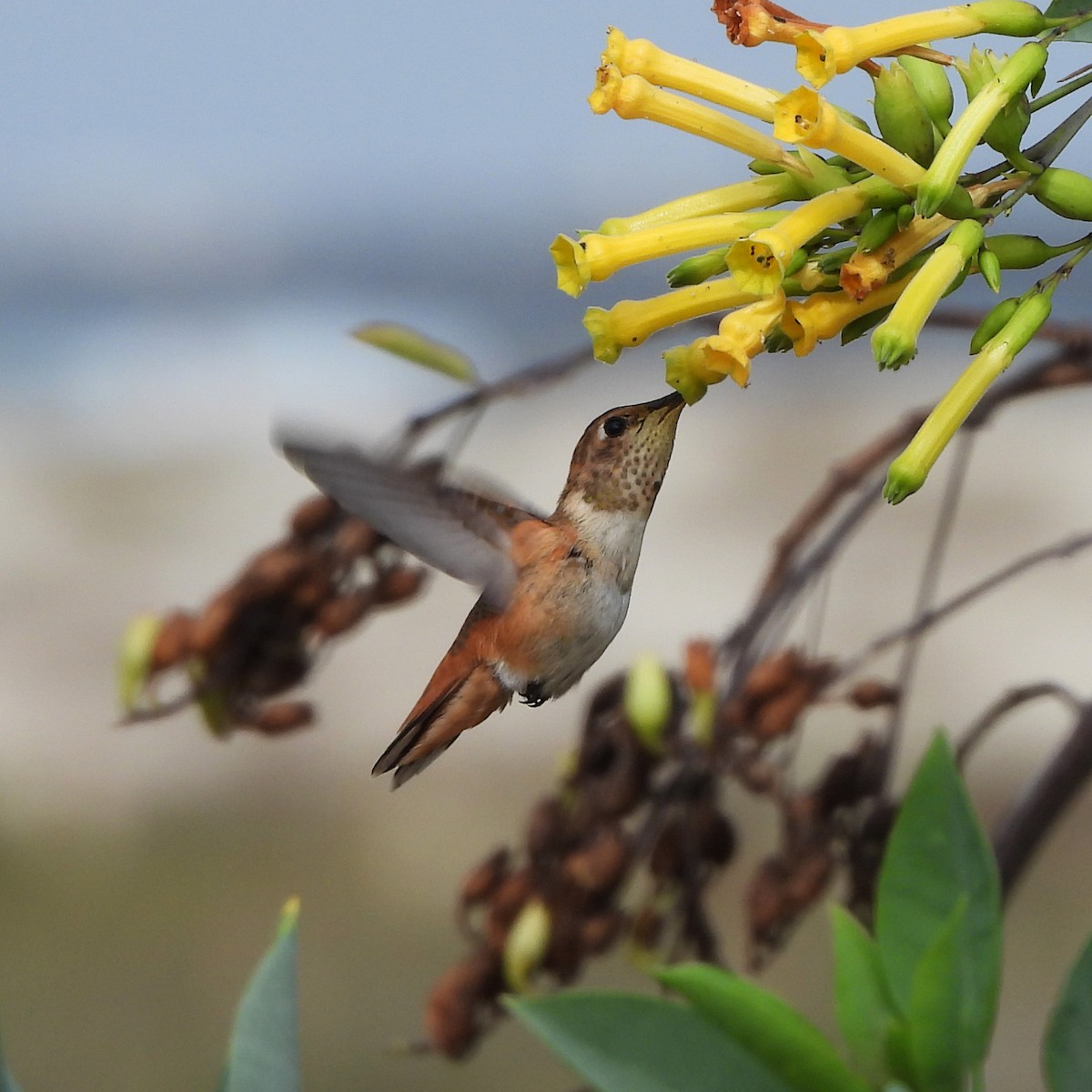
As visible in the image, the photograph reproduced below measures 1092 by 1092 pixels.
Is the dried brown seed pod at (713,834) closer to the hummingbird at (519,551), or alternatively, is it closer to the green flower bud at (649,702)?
the green flower bud at (649,702)

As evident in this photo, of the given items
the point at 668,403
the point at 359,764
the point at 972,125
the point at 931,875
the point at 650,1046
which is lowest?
the point at 359,764

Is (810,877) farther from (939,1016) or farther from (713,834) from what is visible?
(939,1016)

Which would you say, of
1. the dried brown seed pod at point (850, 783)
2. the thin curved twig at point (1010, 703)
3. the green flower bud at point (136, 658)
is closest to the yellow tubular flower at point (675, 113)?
the thin curved twig at point (1010, 703)

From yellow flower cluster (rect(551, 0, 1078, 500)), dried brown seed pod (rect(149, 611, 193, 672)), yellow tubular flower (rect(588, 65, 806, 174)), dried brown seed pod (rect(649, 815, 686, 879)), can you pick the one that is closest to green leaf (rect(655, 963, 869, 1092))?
yellow flower cluster (rect(551, 0, 1078, 500))

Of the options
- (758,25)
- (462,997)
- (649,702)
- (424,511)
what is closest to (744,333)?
(758,25)

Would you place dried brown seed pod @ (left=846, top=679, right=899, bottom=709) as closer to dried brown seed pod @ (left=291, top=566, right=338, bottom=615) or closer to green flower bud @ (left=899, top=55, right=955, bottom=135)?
dried brown seed pod @ (left=291, top=566, right=338, bottom=615)

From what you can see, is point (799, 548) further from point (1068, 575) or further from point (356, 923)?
point (1068, 575)

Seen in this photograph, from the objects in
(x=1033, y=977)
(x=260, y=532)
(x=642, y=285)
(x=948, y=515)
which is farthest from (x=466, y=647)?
(x=642, y=285)

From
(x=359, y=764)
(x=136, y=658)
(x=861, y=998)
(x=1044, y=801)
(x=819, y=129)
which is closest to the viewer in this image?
(x=819, y=129)
